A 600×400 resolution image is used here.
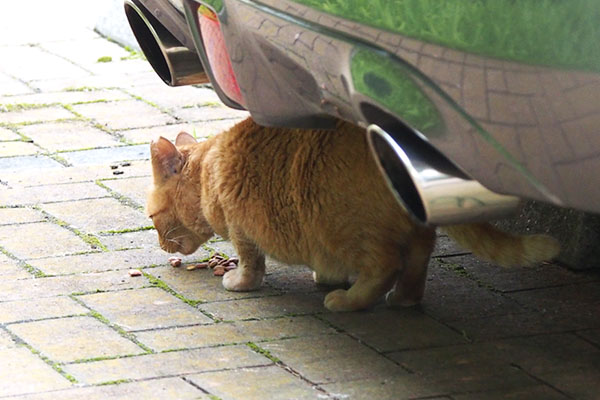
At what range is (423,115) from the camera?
2717 mm

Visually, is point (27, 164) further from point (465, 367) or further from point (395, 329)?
point (465, 367)

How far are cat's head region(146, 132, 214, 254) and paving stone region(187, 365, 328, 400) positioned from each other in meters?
1.04

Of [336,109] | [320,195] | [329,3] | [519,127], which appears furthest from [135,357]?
[519,127]

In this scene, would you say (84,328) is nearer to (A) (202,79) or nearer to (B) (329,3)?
(A) (202,79)

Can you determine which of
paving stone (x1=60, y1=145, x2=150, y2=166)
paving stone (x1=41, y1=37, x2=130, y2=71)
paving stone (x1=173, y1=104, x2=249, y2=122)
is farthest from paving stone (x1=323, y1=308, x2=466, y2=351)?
paving stone (x1=41, y1=37, x2=130, y2=71)

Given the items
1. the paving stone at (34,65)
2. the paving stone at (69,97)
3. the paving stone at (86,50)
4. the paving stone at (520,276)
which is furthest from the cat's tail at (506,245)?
the paving stone at (86,50)

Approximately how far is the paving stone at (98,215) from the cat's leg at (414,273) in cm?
133

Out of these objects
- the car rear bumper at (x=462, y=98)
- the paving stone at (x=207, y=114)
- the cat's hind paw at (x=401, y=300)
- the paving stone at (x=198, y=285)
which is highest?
the car rear bumper at (x=462, y=98)

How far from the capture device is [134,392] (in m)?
3.33

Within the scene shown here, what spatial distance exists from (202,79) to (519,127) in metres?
1.97

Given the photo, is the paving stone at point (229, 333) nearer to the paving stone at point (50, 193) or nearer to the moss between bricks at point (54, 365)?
the moss between bricks at point (54, 365)

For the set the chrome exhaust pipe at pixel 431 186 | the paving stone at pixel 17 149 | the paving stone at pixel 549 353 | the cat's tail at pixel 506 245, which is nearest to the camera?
the chrome exhaust pipe at pixel 431 186

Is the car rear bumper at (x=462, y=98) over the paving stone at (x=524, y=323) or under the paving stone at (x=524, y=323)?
over

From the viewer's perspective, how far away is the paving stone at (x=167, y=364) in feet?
11.3
